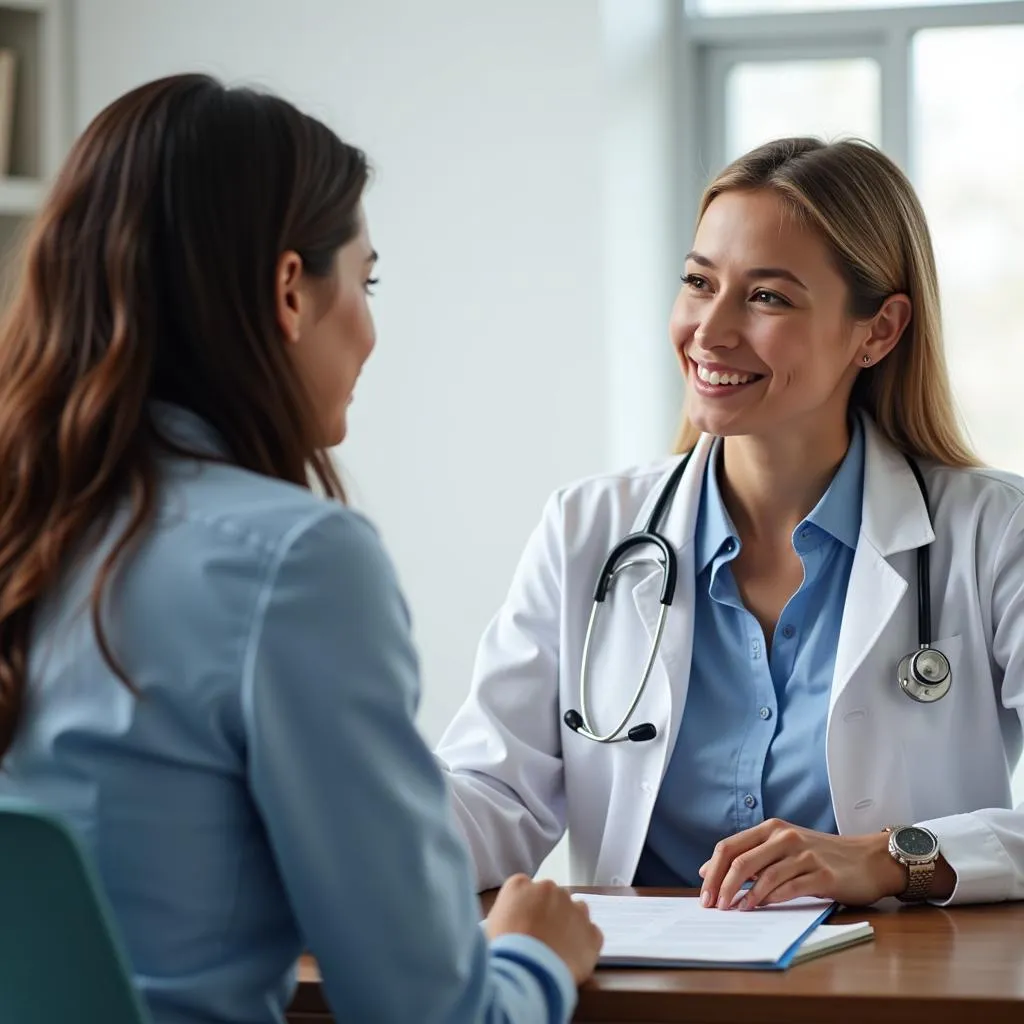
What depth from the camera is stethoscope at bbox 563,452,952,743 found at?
5.85 feet

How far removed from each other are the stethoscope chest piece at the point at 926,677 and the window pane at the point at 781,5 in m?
1.84

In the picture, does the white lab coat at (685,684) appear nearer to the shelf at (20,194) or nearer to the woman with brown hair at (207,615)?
the woman with brown hair at (207,615)

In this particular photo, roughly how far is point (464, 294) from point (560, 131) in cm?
36

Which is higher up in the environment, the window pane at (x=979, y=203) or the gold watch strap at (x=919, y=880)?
the window pane at (x=979, y=203)

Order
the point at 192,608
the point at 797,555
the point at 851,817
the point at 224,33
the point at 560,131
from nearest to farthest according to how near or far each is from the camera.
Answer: the point at 192,608
the point at 851,817
the point at 797,555
the point at 560,131
the point at 224,33

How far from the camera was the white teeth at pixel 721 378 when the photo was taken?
1962mm

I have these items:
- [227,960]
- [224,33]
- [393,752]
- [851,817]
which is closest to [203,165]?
[393,752]

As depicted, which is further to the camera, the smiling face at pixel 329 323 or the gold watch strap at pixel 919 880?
the gold watch strap at pixel 919 880

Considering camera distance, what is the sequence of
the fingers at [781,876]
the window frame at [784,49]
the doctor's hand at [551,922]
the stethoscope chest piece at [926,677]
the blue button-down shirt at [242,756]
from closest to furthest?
the blue button-down shirt at [242,756] → the doctor's hand at [551,922] → the fingers at [781,876] → the stethoscope chest piece at [926,677] → the window frame at [784,49]

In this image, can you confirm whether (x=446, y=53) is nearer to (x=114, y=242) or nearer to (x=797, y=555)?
(x=797, y=555)

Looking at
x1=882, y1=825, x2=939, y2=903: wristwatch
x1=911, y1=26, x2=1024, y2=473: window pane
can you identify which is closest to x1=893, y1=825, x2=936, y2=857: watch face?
x1=882, y1=825, x2=939, y2=903: wristwatch

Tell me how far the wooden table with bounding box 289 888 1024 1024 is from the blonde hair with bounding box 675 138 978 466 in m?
0.83

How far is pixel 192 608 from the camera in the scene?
3.24 feet

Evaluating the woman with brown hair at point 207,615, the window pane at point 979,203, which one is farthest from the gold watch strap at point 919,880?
the window pane at point 979,203
